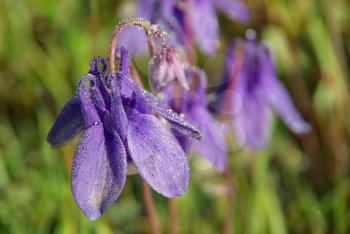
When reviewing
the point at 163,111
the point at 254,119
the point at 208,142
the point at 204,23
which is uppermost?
the point at 163,111

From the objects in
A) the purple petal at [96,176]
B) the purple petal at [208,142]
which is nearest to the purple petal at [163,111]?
the purple petal at [96,176]

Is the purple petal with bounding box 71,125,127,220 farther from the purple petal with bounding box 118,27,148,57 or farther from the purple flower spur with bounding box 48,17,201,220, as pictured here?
the purple petal with bounding box 118,27,148,57

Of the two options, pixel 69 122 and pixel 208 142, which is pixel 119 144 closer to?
pixel 69 122

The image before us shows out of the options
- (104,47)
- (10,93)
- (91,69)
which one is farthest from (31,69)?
(91,69)

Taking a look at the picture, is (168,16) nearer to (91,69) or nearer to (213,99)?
(213,99)

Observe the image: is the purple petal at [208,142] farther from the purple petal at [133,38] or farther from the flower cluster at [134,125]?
the purple petal at [133,38]

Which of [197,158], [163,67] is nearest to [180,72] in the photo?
[163,67]

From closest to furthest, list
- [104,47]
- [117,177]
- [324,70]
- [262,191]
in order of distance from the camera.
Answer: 1. [117,177]
2. [262,191]
3. [324,70]
4. [104,47]
